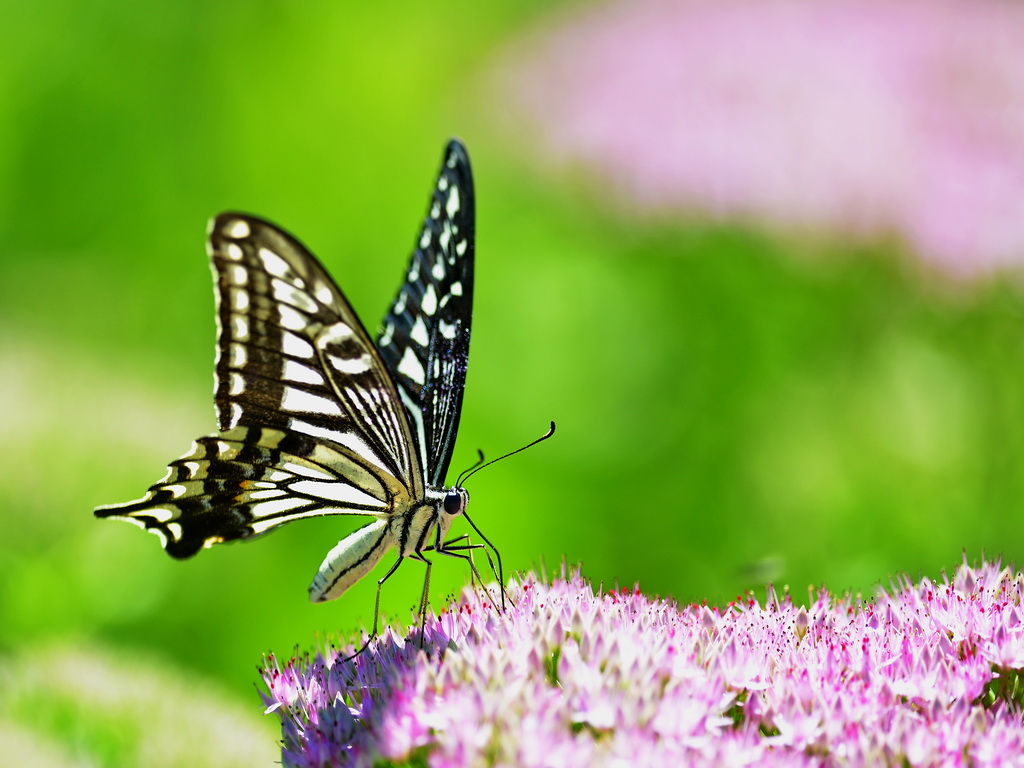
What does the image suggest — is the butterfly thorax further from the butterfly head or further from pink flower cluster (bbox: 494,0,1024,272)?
pink flower cluster (bbox: 494,0,1024,272)

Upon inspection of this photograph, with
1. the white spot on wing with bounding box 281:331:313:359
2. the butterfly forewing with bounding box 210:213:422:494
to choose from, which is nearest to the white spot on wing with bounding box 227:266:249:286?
the butterfly forewing with bounding box 210:213:422:494

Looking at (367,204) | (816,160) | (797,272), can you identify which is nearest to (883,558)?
(797,272)

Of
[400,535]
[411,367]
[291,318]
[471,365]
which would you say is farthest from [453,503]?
[471,365]

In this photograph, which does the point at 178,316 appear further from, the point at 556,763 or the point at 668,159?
the point at 556,763

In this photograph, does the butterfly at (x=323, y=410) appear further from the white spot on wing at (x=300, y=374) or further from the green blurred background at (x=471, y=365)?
the green blurred background at (x=471, y=365)

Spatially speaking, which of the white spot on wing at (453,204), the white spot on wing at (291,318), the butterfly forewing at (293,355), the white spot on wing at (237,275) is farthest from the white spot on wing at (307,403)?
the white spot on wing at (453,204)

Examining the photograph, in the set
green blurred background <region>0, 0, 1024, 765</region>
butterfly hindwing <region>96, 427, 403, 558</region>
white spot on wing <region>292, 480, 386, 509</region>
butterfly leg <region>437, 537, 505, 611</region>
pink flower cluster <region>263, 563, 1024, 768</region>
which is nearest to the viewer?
pink flower cluster <region>263, 563, 1024, 768</region>
